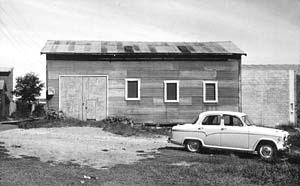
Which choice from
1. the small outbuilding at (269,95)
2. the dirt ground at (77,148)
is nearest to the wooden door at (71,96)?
the dirt ground at (77,148)

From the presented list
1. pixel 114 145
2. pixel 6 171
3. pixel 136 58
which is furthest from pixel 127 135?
pixel 6 171

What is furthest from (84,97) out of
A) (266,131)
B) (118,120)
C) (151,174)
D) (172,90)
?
(151,174)

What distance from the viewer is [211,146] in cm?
1298

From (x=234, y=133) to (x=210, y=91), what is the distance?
451 inches

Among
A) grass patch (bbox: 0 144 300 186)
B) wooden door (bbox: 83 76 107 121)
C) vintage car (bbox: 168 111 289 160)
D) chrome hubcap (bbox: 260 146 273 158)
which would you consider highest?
wooden door (bbox: 83 76 107 121)

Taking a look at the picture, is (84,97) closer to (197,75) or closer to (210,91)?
(197,75)

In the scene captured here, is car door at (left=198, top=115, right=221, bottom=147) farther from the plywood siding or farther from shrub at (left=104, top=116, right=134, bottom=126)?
the plywood siding

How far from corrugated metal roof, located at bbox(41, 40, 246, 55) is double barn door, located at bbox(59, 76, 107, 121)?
173 centimetres

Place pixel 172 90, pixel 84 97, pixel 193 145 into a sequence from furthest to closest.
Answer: pixel 172 90 → pixel 84 97 → pixel 193 145

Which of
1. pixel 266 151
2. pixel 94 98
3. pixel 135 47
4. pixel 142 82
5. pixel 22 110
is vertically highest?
pixel 135 47

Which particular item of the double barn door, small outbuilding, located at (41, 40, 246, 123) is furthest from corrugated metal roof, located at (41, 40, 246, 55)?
the double barn door

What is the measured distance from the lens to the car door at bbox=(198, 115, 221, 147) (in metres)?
12.9

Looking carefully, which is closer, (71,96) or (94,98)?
(71,96)

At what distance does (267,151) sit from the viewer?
1209 centimetres
